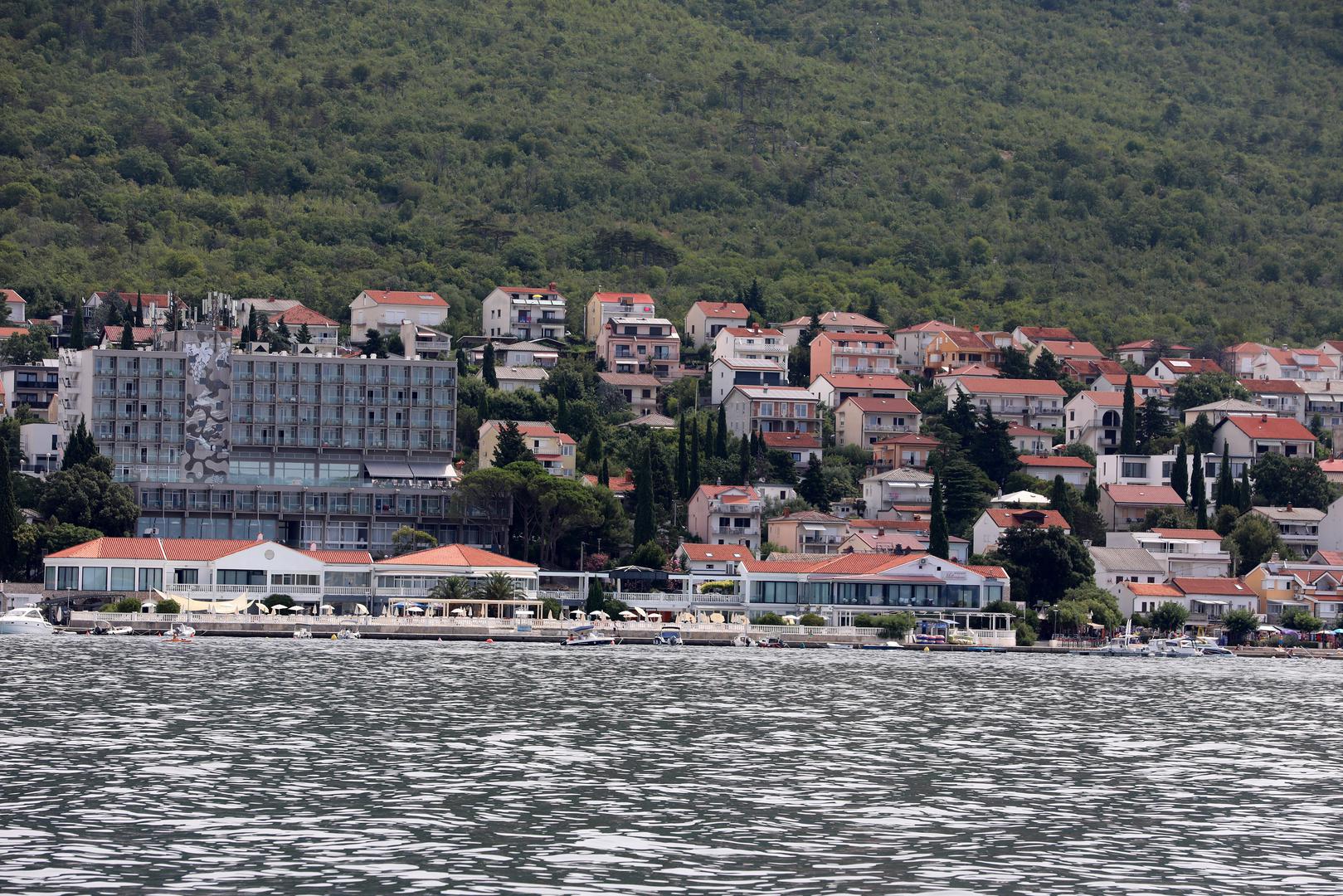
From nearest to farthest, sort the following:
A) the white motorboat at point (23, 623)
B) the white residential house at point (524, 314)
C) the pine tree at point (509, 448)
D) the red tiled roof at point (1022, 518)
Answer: the white motorboat at point (23, 623)
the red tiled roof at point (1022, 518)
the pine tree at point (509, 448)
the white residential house at point (524, 314)

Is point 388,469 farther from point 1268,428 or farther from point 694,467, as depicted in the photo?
point 1268,428

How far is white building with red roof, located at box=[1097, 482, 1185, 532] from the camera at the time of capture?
148125 mm

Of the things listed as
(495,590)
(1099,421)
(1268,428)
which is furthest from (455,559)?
(1268,428)

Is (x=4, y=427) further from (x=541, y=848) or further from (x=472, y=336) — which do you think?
(x=541, y=848)

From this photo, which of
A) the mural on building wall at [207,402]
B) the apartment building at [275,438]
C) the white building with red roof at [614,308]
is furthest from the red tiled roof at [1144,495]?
the mural on building wall at [207,402]

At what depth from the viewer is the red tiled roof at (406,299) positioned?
614 feet

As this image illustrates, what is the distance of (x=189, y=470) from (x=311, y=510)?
12.0 metres

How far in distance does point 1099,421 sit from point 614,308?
1875 inches

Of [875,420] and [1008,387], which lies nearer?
[875,420]

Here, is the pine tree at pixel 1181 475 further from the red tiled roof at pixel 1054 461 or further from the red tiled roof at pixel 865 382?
the red tiled roof at pixel 865 382

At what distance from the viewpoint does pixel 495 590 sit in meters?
118

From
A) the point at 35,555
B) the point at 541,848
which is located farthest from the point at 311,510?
the point at 541,848

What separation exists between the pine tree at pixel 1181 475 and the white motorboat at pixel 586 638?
56.3 meters

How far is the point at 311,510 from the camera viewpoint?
13625 cm
